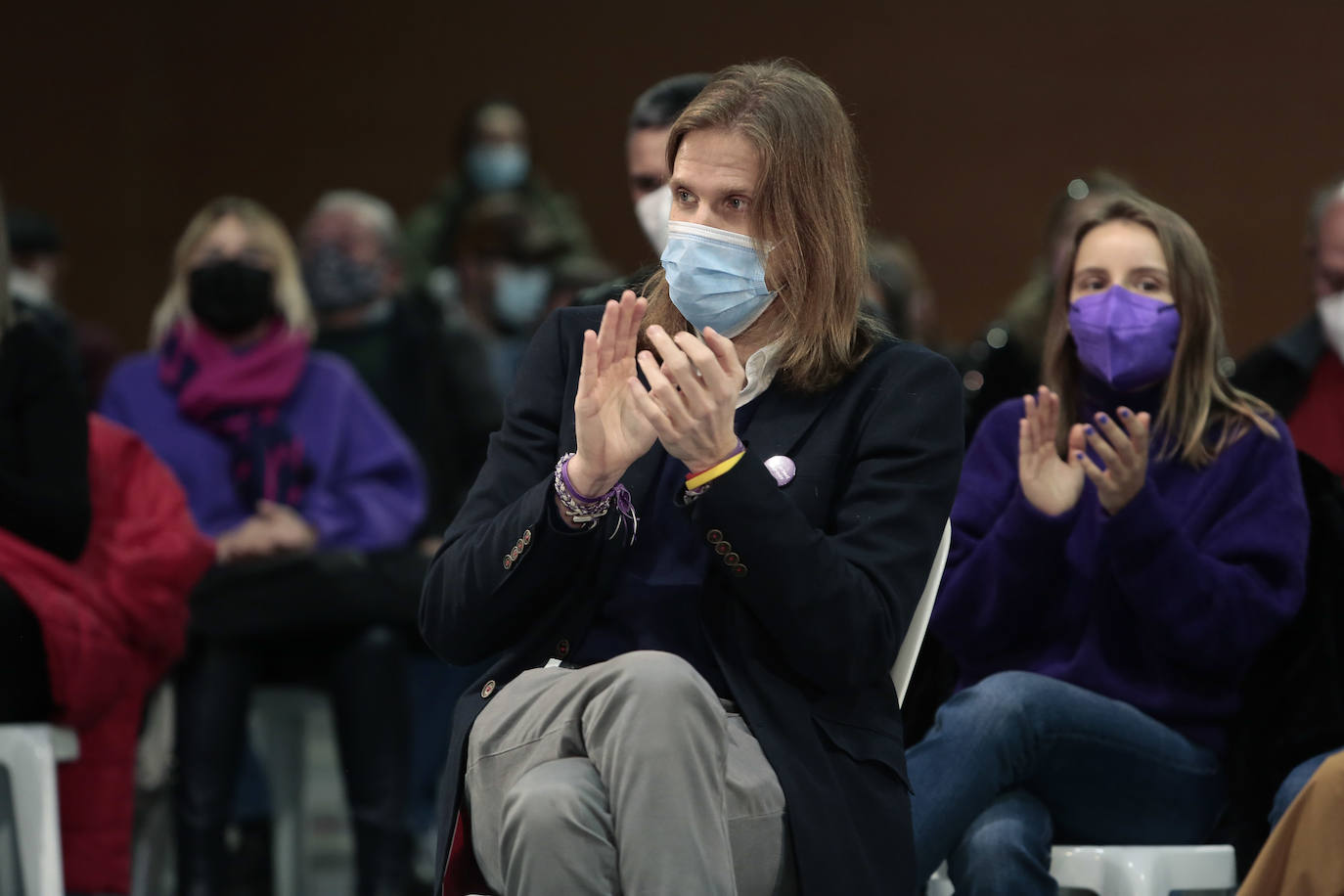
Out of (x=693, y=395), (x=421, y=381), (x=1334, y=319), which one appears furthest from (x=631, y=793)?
(x=421, y=381)

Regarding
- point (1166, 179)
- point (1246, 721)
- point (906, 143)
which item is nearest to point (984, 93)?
point (906, 143)

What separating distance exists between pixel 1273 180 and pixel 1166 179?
423mm

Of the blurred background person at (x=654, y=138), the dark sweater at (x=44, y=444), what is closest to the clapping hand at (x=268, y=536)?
the dark sweater at (x=44, y=444)

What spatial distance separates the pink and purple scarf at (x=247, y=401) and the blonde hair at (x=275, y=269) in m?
0.09

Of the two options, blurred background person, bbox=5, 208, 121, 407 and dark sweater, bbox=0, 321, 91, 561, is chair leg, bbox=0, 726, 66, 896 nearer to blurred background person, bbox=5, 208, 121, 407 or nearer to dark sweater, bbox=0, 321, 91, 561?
dark sweater, bbox=0, 321, 91, 561

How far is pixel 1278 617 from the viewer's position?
2.69m

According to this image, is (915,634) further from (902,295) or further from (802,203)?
(902,295)

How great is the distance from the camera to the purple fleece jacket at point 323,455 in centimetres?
427

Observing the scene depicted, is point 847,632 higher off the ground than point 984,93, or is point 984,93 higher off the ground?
point 984,93

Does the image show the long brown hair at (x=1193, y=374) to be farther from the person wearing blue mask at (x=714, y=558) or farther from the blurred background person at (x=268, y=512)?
the blurred background person at (x=268, y=512)

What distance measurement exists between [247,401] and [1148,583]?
236 cm

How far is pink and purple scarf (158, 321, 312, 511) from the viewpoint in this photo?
427 centimetres

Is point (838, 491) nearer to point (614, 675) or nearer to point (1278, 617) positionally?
point (614, 675)

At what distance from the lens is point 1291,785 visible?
2582mm
